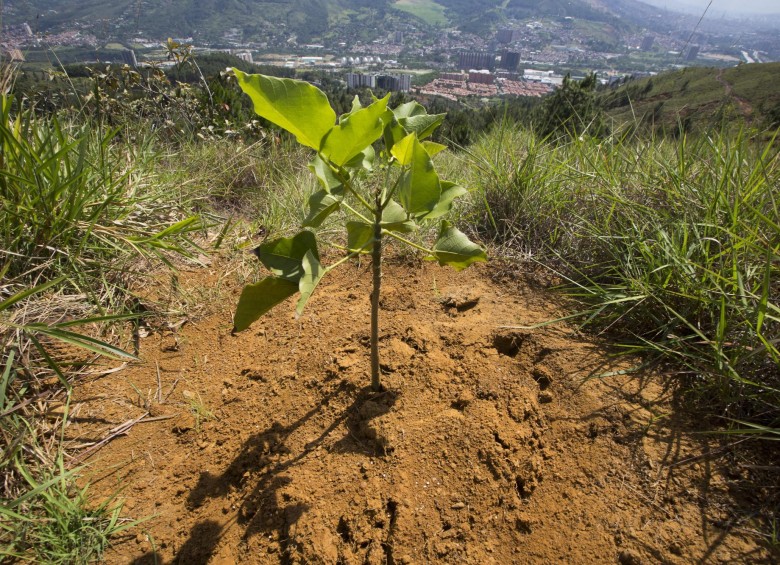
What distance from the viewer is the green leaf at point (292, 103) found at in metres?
0.64

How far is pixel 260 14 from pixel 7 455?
92776 mm

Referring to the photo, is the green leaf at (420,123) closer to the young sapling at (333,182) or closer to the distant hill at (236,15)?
the young sapling at (333,182)

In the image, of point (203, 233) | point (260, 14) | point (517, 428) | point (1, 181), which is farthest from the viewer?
point (260, 14)

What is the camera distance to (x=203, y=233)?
2.38 metres

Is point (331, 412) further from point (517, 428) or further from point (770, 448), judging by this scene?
point (770, 448)

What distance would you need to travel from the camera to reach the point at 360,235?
2.93 ft

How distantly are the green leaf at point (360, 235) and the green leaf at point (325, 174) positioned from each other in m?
0.10

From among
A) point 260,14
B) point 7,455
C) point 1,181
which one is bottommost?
point 7,455

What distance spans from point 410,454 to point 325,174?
849 mm

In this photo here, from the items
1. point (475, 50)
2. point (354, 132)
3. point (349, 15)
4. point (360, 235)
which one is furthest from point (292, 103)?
point (349, 15)

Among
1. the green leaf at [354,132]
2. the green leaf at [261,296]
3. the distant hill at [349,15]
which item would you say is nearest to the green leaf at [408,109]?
the green leaf at [354,132]

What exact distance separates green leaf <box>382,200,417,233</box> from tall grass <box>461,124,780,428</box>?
936 mm

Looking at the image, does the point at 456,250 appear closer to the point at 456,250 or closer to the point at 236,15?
the point at 456,250

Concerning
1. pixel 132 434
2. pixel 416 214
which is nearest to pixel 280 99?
pixel 416 214
